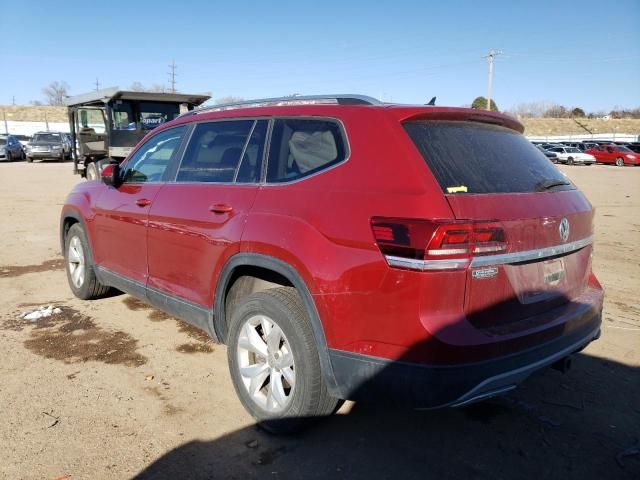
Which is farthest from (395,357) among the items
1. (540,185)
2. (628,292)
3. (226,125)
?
(628,292)

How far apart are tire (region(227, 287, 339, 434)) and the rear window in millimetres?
1043

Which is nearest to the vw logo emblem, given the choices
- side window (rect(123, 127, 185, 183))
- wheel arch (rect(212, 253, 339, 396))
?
wheel arch (rect(212, 253, 339, 396))

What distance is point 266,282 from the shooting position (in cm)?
340

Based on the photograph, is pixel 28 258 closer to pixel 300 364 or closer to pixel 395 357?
pixel 300 364

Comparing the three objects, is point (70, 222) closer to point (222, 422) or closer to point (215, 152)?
point (215, 152)

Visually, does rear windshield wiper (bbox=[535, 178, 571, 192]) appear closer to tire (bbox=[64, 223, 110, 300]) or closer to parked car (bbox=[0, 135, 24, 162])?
tire (bbox=[64, 223, 110, 300])

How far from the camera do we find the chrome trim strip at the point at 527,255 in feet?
7.98

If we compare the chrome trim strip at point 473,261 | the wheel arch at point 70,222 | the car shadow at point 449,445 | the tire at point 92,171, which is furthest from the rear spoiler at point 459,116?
the tire at point 92,171

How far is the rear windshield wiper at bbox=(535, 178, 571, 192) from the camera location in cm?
291

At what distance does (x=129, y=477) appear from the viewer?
8.75 ft

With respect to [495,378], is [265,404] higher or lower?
lower

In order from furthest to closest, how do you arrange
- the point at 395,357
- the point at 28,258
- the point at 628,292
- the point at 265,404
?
1. the point at 28,258
2. the point at 628,292
3. the point at 265,404
4. the point at 395,357

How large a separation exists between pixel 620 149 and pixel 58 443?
4419cm

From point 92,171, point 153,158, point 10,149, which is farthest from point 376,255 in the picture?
point 10,149
